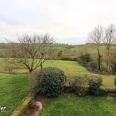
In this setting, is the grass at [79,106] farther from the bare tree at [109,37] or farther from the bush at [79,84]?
the bare tree at [109,37]

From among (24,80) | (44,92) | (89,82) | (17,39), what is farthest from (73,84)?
(17,39)

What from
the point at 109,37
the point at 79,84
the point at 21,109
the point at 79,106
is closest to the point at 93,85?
the point at 79,84

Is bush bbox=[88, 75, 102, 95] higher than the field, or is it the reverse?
bush bbox=[88, 75, 102, 95]

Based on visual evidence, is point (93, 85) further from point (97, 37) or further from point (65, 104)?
point (97, 37)

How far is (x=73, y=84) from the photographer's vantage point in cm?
1127

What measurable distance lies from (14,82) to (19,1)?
7640 mm

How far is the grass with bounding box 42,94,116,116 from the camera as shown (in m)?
8.42

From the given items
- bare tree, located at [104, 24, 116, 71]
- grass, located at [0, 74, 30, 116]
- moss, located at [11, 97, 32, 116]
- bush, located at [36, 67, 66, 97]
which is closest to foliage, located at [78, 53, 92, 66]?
bare tree, located at [104, 24, 116, 71]

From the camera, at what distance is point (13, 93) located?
35.2ft

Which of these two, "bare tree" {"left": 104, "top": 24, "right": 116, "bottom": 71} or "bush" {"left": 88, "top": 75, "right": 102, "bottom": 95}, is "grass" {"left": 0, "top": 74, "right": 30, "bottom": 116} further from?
"bare tree" {"left": 104, "top": 24, "right": 116, "bottom": 71}

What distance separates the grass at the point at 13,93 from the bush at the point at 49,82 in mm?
1564

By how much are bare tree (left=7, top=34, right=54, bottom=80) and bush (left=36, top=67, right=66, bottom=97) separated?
7.16 metres

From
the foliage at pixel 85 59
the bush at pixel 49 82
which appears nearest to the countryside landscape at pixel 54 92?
the bush at pixel 49 82

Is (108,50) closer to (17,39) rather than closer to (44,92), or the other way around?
(17,39)
